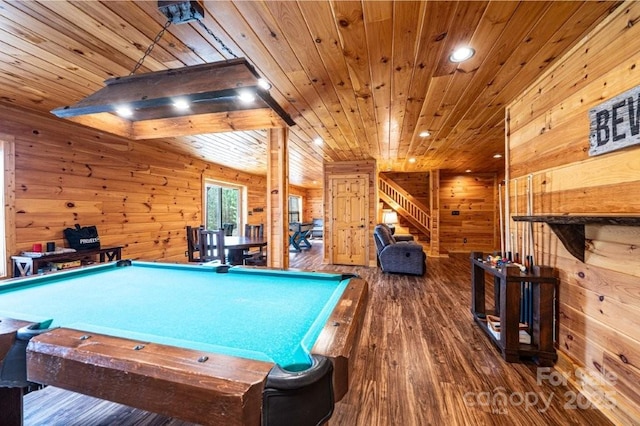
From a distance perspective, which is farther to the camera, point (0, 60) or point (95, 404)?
point (0, 60)

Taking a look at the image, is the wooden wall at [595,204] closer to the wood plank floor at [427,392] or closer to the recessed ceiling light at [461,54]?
the wood plank floor at [427,392]

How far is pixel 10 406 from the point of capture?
121 cm

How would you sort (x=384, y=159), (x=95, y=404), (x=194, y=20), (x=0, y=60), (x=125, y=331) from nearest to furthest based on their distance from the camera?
1. (x=125, y=331)
2. (x=194, y=20)
3. (x=95, y=404)
4. (x=0, y=60)
5. (x=384, y=159)

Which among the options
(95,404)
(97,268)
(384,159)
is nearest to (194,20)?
(97,268)

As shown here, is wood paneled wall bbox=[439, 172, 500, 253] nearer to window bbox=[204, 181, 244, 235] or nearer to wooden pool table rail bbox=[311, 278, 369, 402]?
window bbox=[204, 181, 244, 235]

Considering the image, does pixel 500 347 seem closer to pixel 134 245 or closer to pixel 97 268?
pixel 97 268

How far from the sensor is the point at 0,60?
2.01 meters

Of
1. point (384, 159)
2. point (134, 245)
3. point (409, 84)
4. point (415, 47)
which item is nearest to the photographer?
point (415, 47)

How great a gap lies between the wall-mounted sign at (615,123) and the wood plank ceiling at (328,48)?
1.85ft

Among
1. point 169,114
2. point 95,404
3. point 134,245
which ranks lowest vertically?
point 95,404

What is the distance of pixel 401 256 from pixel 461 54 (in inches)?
149

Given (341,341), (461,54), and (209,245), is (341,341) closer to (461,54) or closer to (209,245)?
(461,54)

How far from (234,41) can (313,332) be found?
1899mm

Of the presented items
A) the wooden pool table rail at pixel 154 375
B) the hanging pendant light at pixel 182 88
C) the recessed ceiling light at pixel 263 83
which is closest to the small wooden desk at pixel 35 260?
the hanging pendant light at pixel 182 88
